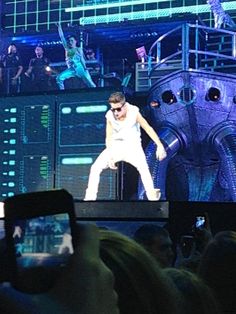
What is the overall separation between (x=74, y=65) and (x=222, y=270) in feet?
12.7

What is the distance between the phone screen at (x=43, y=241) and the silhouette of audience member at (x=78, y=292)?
0.01 m

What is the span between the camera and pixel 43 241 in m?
0.46

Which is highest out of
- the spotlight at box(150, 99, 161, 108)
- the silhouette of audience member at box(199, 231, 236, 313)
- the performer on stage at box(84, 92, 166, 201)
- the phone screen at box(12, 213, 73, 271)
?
the spotlight at box(150, 99, 161, 108)

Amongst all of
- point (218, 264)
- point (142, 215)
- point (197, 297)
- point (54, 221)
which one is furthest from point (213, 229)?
point (54, 221)

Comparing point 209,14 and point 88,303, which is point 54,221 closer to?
point 88,303

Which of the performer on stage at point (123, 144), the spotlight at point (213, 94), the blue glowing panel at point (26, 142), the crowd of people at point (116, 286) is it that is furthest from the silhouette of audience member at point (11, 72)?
the crowd of people at point (116, 286)

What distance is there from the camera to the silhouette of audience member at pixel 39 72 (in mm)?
4812

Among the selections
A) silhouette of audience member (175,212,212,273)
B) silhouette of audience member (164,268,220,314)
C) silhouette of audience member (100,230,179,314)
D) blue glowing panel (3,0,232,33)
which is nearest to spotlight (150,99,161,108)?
blue glowing panel (3,0,232,33)

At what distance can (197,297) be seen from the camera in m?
0.70

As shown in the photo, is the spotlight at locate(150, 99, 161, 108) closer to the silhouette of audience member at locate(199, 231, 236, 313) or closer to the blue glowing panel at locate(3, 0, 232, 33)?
the blue glowing panel at locate(3, 0, 232, 33)

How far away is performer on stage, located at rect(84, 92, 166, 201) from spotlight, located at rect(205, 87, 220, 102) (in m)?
0.47

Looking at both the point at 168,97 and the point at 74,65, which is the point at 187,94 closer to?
the point at 168,97

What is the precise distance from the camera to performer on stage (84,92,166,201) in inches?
178

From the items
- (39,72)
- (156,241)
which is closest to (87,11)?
(39,72)
